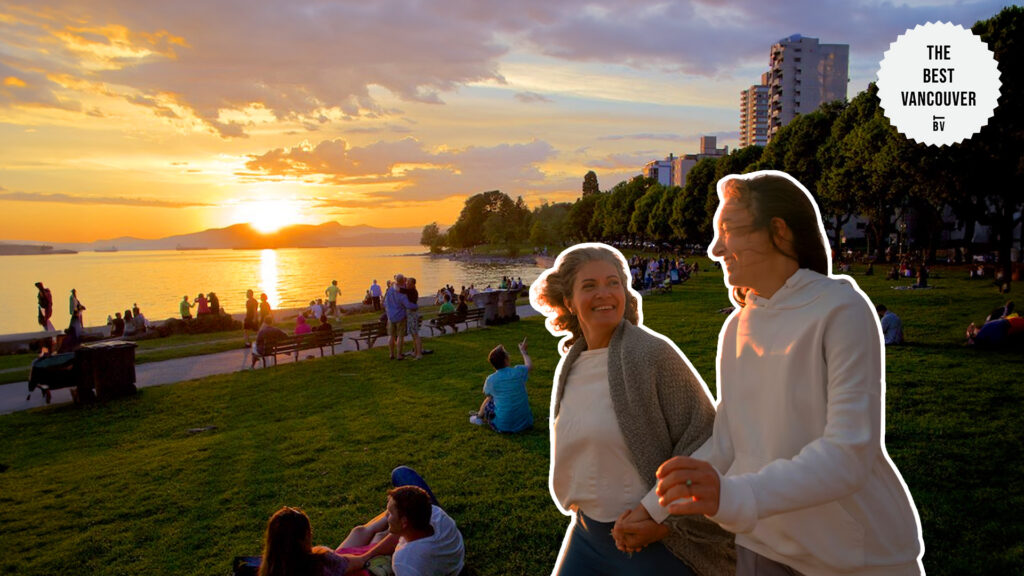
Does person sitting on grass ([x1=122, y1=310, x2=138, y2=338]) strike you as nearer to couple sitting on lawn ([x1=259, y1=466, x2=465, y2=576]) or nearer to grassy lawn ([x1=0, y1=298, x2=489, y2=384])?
grassy lawn ([x1=0, y1=298, x2=489, y2=384])

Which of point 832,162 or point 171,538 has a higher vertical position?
point 832,162

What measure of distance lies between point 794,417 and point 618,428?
0.80 meters

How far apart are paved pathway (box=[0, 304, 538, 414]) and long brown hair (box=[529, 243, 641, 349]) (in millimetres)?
13245

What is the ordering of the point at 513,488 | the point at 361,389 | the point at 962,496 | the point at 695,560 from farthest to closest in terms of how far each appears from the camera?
the point at 361,389 → the point at 513,488 → the point at 962,496 → the point at 695,560

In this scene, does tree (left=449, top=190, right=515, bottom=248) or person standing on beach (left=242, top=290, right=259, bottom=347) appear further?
tree (left=449, top=190, right=515, bottom=248)

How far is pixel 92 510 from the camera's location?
685 centimetres

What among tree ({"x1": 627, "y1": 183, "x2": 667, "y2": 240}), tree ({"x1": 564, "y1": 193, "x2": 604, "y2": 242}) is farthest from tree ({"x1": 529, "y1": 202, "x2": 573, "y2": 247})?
tree ({"x1": 627, "y1": 183, "x2": 667, "y2": 240})

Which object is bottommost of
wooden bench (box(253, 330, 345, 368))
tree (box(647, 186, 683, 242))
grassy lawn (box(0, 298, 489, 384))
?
grassy lawn (box(0, 298, 489, 384))

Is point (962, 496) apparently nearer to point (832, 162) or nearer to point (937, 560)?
point (937, 560)

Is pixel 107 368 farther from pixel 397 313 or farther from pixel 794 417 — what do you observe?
pixel 794 417

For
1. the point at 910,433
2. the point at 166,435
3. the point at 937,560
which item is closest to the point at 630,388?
the point at 937,560

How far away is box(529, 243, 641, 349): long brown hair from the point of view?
8.78ft

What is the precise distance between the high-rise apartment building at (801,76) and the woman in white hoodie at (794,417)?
12868cm

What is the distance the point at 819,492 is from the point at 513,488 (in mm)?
5217
